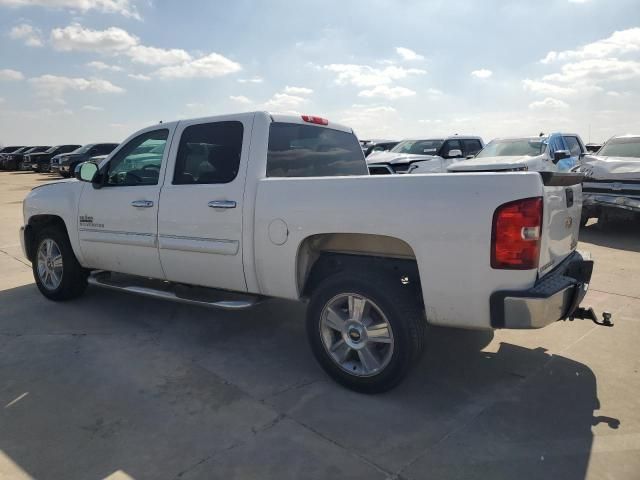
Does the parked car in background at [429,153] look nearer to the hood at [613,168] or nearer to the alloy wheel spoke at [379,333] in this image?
the hood at [613,168]

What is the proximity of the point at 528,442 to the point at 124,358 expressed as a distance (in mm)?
2989

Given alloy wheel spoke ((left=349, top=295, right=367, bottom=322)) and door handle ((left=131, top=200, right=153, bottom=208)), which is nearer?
alloy wheel spoke ((left=349, top=295, right=367, bottom=322))

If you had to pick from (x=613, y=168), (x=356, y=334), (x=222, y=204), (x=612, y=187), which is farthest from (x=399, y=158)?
(x=356, y=334)

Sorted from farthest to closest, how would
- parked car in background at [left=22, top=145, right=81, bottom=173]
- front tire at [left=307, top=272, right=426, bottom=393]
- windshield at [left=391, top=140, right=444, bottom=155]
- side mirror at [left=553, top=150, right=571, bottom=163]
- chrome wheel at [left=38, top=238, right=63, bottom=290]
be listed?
parked car in background at [left=22, top=145, right=81, bottom=173] < windshield at [left=391, top=140, right=444, bottom=155] < side mirror at [left=553, top=150, right=571, bottom=163] < chrome wheel at [left=38, top=238, right=63, bottom=290] < front tire at [left=307, top=272, right=426, bottom=393]

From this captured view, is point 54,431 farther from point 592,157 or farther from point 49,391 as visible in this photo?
point 592,157

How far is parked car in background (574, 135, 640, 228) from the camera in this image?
873 cm

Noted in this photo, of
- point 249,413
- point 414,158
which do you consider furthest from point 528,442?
point 414,158

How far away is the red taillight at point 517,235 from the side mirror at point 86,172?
3826mm

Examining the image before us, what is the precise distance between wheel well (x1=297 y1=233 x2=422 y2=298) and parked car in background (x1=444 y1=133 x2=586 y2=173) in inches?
262

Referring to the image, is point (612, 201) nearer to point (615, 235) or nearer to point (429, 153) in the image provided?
point (615, 235)

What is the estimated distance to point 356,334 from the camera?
Result: 3.52m

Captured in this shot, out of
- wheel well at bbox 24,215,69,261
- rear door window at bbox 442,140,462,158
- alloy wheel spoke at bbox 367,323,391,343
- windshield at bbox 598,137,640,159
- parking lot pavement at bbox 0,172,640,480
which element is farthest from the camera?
rear door window at bbox 442,140,462,158

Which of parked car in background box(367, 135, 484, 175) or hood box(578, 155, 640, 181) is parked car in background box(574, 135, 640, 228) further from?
parked car in background box(367, 135, 484, 175)

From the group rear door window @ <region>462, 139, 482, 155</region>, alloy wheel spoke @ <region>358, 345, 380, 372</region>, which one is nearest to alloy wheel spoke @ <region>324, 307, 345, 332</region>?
alloy wheel spoke @ <region>358, 345, 380, 372</region>
